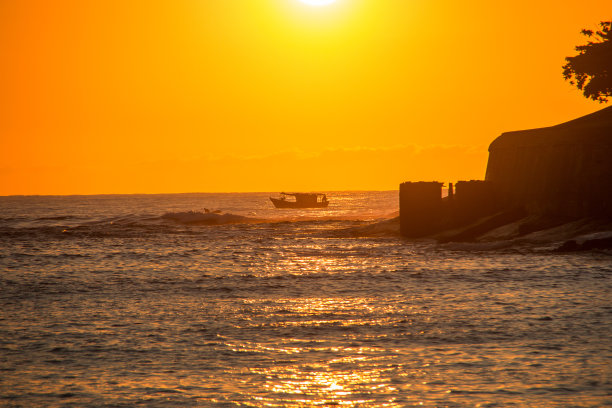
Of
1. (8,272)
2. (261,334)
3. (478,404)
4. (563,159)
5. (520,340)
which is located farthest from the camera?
(563,159)

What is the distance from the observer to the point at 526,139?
4278cm

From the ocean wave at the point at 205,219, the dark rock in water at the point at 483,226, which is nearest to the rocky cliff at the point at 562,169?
the dark rock in water at the point at 483,226

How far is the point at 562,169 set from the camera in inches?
1449

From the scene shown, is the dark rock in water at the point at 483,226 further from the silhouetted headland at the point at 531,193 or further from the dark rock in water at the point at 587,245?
the dark rock in water at the point at 587,245

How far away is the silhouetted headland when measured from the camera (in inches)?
1319

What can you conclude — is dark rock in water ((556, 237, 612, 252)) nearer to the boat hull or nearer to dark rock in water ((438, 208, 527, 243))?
dark rock in water ((438, 208, 527, 243))

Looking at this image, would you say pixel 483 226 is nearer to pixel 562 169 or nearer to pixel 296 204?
pixel 562 169

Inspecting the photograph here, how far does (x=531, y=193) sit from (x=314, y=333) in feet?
94.9

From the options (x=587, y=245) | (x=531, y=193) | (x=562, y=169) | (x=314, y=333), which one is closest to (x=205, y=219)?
(x=531, y=193)

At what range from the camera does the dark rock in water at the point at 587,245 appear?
97.7 ft

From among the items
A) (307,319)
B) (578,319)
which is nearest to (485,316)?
(578,319)

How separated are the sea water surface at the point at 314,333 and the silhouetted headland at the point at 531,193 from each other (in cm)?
598

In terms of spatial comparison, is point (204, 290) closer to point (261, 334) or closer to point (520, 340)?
point (261, 334)

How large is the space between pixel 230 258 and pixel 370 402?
79.6 ft
